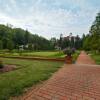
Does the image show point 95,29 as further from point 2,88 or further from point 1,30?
point 1,30

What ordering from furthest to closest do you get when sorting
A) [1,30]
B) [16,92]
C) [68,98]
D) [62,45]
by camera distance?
1. [62,45]
2. [1,30]
3. [16,92]
4. [68,98]

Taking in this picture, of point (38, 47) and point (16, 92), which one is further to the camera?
point (38, 47)

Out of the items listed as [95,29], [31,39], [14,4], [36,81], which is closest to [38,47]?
[31,39]

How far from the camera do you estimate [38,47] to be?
255 feet

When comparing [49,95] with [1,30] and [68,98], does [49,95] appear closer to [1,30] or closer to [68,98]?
[68,98]

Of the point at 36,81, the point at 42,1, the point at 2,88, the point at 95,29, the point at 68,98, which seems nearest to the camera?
the point at 68,98

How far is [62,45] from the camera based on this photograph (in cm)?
8538

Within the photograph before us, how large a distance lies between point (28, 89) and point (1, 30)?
184ft

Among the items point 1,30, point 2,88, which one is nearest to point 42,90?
point 2,88

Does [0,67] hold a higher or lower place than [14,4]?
lower

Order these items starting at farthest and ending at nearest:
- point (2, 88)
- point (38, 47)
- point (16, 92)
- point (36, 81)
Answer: point (38, 47) → point (36, 81) → point (2, 88) → point (16, 92)

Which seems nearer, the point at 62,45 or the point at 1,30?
the point at 1,30

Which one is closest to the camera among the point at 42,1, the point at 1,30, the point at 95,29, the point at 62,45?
the point at 42,1

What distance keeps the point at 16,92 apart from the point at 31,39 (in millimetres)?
82809
